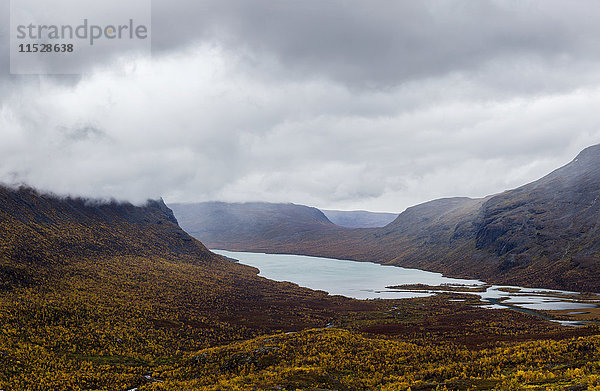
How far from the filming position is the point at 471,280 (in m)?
172

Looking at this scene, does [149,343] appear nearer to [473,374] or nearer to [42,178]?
[473,374]

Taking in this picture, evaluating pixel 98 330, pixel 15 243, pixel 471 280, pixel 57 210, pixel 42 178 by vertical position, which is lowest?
pixel 471 280

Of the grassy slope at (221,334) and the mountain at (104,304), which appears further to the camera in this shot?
the mountain at (104,304)

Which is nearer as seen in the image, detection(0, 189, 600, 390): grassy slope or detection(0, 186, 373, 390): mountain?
detection(0, 189, 600, 390): grassy slope

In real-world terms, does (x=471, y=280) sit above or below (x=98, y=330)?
below

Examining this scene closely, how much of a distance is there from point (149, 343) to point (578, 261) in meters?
156

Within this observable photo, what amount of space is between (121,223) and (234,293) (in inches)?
3968

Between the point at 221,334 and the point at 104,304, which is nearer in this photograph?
the point at 221,334

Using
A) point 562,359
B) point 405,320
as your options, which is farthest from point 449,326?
point 562,359

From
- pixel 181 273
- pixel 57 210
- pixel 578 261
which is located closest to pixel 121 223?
pixel 57 210

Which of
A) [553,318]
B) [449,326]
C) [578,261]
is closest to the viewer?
[449,326]

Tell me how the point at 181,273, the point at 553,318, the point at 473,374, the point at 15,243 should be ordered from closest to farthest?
the point at 473,374 → the point at 553,318 → the point at 15,243 → the point at 181,273

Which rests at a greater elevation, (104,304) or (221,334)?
(104,304)

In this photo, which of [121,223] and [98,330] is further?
[121,223]
